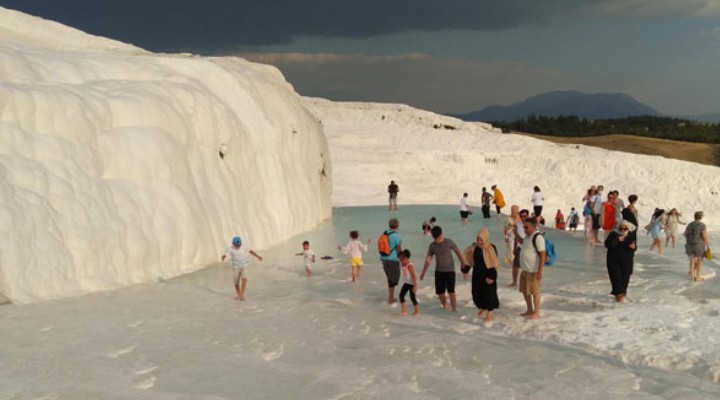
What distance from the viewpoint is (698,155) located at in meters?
58.7

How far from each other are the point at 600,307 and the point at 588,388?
4.30 meters

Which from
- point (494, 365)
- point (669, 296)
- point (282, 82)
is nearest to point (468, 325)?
point (494, 365)

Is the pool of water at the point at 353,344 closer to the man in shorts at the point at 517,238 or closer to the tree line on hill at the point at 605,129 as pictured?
the man in shorts at the point at 517,238

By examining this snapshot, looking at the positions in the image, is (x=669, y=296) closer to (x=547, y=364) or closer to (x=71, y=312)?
(x=547, y=364)

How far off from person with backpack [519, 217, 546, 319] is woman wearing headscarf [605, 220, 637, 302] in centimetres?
209

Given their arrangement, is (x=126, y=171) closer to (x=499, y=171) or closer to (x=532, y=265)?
(x=532, y=265)

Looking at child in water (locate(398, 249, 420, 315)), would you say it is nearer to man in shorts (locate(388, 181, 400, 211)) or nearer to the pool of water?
the pool of water

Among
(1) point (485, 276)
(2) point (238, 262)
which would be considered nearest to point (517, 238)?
(1) point (485, 276)

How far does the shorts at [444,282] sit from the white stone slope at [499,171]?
26160 mm

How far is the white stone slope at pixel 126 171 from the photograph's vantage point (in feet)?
41.5

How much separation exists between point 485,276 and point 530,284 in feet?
2.28

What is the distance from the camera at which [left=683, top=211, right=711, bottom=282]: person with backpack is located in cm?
1385

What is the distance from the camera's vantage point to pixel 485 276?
36.3ft

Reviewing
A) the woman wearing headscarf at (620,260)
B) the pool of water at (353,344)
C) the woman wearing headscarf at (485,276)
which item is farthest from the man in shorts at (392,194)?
the woman wearing headscarf at (485,276)
